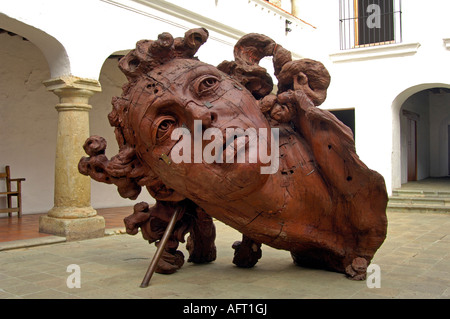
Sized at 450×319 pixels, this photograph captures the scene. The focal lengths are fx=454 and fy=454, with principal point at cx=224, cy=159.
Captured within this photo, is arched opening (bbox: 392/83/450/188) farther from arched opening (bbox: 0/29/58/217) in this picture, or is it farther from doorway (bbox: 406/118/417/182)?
arched opening (bbox: 0/29/58/217)

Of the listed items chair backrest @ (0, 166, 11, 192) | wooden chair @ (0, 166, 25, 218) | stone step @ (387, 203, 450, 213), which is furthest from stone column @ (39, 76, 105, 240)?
stone step @ (387, 203, 450, 213)

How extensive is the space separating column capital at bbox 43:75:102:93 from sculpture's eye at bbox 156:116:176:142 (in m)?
3.01

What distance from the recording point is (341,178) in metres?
3.30

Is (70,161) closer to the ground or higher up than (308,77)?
closer to the ground

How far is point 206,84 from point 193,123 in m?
0.35

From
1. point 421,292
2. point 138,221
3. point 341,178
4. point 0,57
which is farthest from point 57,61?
Result: point 421,292

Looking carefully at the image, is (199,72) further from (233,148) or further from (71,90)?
(71,90)

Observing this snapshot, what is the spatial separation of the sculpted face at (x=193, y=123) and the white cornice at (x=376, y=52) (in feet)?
26.7

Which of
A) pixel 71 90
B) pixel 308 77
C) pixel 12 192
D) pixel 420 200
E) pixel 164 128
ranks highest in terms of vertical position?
pixel 71 90

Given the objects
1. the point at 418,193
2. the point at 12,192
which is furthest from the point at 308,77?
the point at 418,193

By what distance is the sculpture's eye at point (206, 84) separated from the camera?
321 cm

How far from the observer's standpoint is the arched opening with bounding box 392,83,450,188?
12.5 metres

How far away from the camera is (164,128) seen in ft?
10.4

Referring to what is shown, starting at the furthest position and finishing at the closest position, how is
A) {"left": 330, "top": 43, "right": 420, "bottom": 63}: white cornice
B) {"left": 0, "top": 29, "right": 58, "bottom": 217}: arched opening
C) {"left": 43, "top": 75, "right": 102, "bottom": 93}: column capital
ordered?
{"left": 330, "top": 43, "right": 420, "bottom": 63}: white cornice < {"left": 0, "top": 29, "right": 58, "bottom": 217}: arched opening < {"left": 43, "top": 75, "right": 102, "bottom": 93}: column capital
